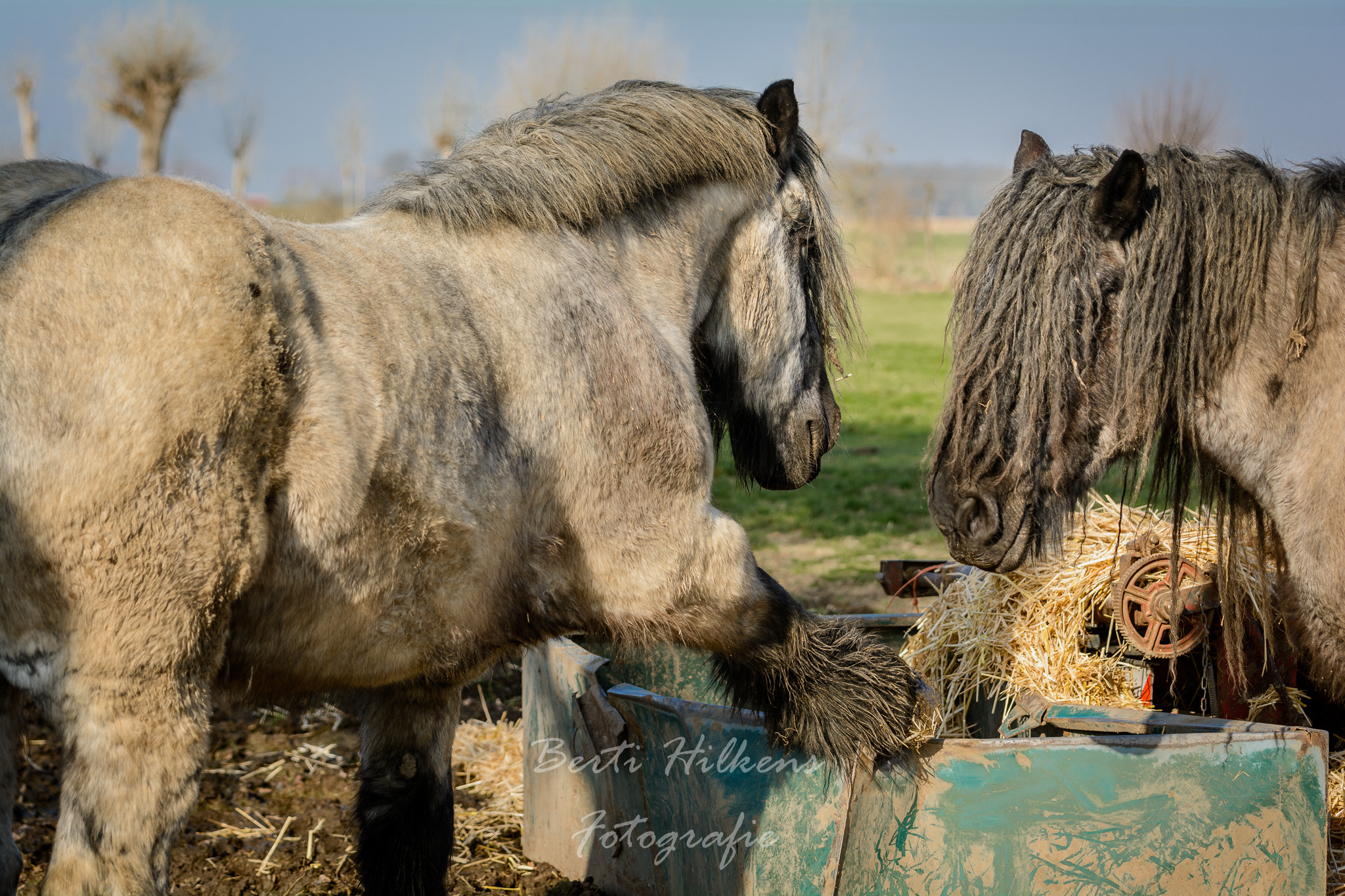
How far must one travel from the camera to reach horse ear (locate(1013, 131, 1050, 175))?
2.59 meters

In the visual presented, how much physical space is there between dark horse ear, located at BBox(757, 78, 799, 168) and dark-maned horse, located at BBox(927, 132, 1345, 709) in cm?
64

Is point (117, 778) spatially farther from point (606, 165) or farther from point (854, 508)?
point (854, 508)

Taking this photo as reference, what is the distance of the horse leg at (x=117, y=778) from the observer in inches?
60.4

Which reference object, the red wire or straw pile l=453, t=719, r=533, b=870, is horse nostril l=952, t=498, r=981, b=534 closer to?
the red wire

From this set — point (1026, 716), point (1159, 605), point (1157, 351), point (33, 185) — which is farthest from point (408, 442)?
point (1159, 605)

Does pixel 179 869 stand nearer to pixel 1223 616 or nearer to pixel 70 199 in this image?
pixel 70 199

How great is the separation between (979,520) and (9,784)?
82.6 inches

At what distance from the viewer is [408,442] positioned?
1827mm

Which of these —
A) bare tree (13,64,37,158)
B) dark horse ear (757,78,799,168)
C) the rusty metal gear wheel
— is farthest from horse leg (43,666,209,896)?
bare tree (13,64,37,158)

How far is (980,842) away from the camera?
2.33 metres

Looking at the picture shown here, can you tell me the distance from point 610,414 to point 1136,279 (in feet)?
3.88

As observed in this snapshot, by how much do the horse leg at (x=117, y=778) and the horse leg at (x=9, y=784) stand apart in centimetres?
44

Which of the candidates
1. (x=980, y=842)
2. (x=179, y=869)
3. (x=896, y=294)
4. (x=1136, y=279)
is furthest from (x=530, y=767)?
(x=896, y=294)

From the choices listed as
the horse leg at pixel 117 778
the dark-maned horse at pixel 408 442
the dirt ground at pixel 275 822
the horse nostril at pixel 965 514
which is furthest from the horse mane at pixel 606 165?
the dirt ground at pixel 275 822
